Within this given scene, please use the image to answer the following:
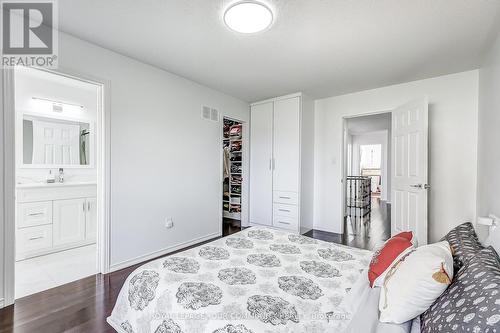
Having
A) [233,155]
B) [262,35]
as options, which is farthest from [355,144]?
[262,35]

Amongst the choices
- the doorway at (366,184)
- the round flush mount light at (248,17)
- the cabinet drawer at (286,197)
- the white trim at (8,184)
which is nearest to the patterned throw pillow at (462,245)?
the doorway at (366,184)

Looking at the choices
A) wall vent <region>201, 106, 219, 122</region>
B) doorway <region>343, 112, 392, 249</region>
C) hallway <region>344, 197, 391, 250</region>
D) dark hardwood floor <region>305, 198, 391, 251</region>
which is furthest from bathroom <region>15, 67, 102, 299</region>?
doorway <region>343, 112, 392, 249</region>

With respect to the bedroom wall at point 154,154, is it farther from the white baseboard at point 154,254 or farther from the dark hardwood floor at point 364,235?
the dark hardwood floor at point 364,235

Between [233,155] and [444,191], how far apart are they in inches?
143

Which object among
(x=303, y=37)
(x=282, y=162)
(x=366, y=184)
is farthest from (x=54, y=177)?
(x=366, y=184)

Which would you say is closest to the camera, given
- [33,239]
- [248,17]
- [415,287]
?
[415,287]

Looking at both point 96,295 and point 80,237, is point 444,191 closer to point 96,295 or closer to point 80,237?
point 96,295

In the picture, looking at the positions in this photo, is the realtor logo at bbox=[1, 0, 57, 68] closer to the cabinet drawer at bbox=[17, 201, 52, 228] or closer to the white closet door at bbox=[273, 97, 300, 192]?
the cabinet drawer at bbox=[17, 201, 52, 228]

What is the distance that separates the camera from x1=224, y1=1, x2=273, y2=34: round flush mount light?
1.81 metres

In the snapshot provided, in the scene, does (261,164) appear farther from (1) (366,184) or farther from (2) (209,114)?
(1) (366,184)

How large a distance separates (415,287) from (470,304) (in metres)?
0.17

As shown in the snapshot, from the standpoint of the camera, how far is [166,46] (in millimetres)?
2506

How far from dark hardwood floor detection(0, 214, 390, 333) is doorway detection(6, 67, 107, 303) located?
Answer: 10.2 inches

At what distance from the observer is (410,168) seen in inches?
124
